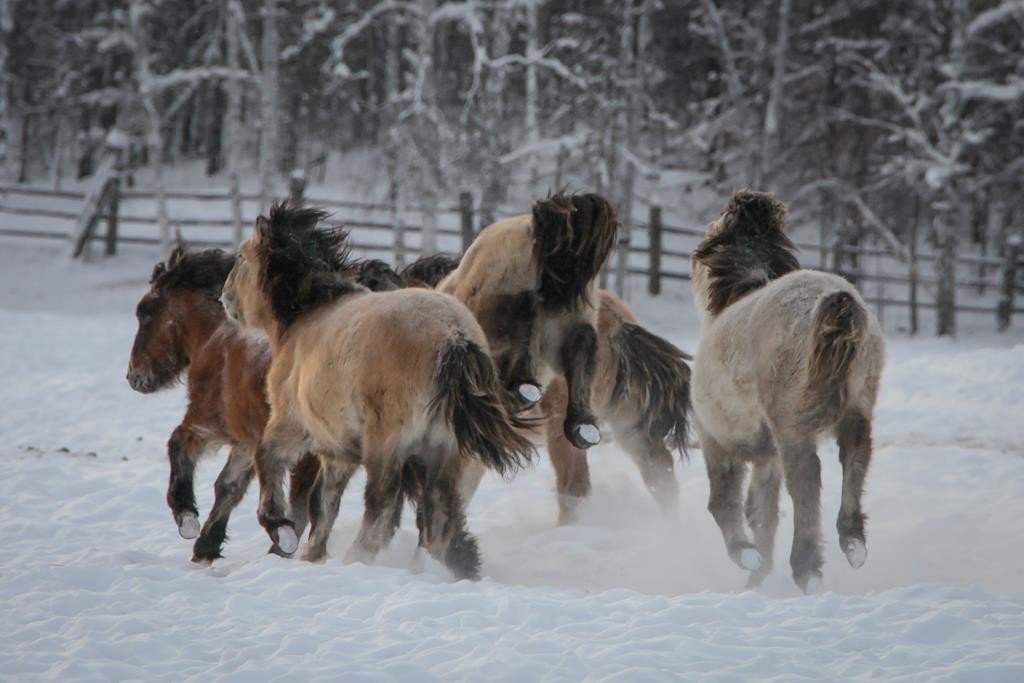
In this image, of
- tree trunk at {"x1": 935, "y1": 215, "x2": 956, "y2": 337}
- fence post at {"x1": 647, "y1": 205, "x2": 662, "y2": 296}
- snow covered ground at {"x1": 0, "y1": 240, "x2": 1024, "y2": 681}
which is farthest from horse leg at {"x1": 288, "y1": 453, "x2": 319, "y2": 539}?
tree trunk at {"x1": 935, "y1": 215, "x2": 956, "y2": 337}

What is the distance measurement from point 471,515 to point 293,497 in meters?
1.92

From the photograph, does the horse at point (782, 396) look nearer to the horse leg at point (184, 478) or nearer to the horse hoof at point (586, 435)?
the horse hoof at point (586, 435)

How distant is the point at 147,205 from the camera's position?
103ft

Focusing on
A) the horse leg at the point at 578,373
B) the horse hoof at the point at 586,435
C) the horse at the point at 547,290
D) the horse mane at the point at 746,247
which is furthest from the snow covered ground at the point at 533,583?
the horse mane at the point at 746,247

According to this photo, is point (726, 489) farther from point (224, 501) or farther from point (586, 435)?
point (224, 501)

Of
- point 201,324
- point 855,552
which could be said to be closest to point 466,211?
point 201,324

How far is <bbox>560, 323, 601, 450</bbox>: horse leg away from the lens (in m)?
5.84

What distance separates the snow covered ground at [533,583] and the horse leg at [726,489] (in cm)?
38

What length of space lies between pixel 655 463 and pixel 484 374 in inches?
124

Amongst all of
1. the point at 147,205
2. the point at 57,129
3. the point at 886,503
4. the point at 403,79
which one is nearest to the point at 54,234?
the point at 147,205

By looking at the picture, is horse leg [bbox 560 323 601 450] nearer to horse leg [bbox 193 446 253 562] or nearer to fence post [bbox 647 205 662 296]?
horse leg [bbox 193 446 253 562]

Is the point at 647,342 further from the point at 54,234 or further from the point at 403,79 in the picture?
the point at 403,79

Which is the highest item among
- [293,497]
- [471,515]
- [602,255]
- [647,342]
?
[602,255]

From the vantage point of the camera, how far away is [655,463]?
7934 mm
